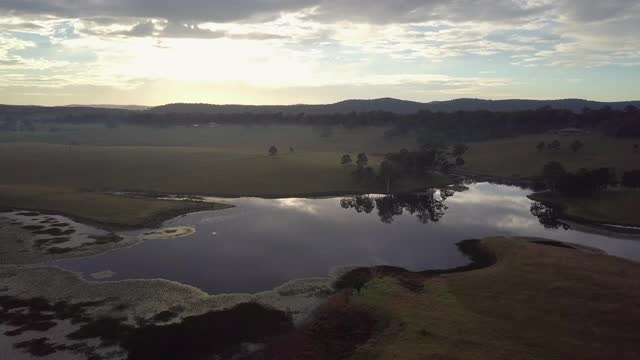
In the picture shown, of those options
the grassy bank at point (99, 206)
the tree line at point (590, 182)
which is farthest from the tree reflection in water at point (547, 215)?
the grassy bank at point (99, 206)

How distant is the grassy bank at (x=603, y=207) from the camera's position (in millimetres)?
75375

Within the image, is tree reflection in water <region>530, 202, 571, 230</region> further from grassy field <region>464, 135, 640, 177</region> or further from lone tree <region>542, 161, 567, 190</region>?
grassy field <region>464, 135, 640, 177</region>

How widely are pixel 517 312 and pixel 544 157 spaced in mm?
109360

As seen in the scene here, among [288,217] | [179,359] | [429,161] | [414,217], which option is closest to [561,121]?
[429,161]

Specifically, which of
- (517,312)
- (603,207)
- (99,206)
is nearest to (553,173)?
A: (603,207)

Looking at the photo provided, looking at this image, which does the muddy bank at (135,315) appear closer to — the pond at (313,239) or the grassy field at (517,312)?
the pond at (313,239)

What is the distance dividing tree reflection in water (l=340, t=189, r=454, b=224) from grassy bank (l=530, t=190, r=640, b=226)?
20.1 metres

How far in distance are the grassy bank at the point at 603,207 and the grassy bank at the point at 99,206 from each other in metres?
59.8

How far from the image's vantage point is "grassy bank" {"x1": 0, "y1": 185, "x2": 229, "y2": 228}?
235ft

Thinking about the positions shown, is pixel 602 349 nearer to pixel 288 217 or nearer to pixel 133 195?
pixel 288 217

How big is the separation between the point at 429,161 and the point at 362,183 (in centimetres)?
1928

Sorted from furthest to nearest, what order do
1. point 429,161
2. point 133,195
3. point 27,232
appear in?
1. point 429,161
2. point 133,195
3. point 27,232

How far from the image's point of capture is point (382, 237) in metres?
65.2

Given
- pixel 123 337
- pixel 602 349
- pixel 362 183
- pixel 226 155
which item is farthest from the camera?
pixel 226 155
